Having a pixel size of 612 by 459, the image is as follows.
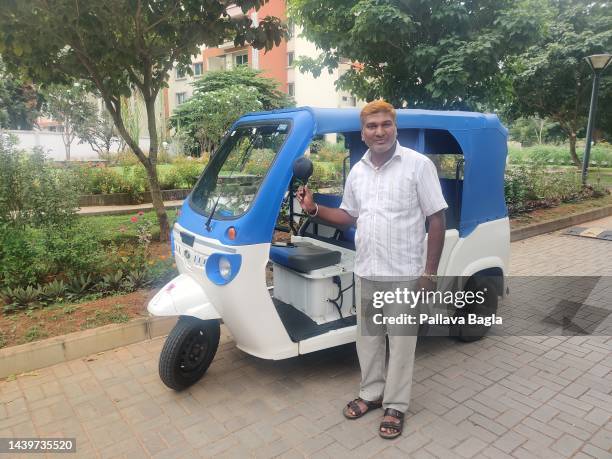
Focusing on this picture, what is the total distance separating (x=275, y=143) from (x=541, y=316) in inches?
136

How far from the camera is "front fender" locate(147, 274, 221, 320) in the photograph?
10.3ft

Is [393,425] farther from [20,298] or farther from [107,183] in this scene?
[107,183]

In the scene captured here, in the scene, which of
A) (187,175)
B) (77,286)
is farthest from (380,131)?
(187,175)

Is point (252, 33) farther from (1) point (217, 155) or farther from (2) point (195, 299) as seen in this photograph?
(2) point (195, 299)

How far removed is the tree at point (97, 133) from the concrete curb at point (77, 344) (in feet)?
79.0

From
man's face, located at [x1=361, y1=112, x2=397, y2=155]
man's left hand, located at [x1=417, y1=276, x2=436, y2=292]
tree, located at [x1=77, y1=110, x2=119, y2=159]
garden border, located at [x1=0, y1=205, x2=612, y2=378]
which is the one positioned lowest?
garden border, located at [x1=0, y1=205, x2=612, y2=378]

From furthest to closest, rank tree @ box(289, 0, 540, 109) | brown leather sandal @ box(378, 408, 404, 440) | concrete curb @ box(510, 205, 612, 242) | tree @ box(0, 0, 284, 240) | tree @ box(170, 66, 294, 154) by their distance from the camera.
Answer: tree @ box(170, 66, 294, 154) → concrete curb @ box(510, 205, 612, 242) → tree @ box(289, 0, 540, 109) → tree @ box(0, 0, 284, 240) → brown leather sandal @ box(378, 408, 404, 440)

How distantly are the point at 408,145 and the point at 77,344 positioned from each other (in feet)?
10.6

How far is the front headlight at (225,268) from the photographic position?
3.03 m

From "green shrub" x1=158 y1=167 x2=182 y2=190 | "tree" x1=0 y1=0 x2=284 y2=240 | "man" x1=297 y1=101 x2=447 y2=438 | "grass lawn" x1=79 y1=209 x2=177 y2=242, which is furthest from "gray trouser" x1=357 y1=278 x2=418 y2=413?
"green shrub" x1=158 y1=167 x2=182 y2=190

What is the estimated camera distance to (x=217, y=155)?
379cm

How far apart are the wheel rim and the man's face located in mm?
1861

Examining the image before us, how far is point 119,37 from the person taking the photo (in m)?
5.91

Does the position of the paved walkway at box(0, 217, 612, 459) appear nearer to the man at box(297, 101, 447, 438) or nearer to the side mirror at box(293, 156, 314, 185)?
the man at box(297, 101, 447, 438)
